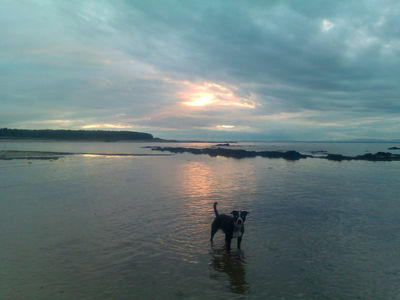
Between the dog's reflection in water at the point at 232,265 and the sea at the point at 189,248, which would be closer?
the sea at the point at 189,248

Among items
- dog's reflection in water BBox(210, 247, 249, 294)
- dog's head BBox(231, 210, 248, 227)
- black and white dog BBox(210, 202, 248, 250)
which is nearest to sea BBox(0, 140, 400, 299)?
dog's reflection in water BBox(210, 247, 249, 294)

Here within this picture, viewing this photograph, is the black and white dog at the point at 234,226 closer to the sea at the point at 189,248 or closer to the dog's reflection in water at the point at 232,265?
the dog's reflection in water at the point at 232,265

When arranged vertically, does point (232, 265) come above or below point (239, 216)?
below

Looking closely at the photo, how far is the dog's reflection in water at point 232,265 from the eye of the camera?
23.9 ft

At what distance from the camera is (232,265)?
27.3 feet

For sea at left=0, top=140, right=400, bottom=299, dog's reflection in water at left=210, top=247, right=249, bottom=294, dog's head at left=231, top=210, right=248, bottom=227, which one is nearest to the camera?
sea at left=0, top=140, right=400, bottom=299

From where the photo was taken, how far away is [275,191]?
20.3 m

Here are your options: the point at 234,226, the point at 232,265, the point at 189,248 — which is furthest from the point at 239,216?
the point at 189,248

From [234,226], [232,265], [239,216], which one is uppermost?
[239,216]

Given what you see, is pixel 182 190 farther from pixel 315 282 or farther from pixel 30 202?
pixel 315 282

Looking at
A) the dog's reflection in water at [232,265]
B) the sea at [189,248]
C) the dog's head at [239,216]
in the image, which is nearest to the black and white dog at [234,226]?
the dog's head at [239,216]

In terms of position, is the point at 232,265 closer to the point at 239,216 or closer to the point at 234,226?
the point at 234,226

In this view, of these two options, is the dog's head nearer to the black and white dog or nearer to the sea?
the black and white dog

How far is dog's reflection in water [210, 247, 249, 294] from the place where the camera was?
728 cm
